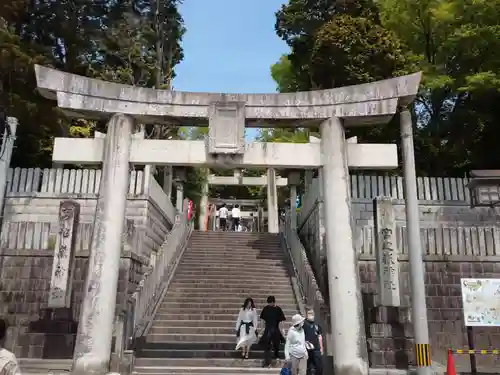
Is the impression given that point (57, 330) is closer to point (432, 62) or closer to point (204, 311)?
point (204, 311)

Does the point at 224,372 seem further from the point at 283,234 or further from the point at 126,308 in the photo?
the point at 283,234

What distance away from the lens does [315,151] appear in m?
10.4

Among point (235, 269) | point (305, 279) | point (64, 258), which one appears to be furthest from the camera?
point (235, 269)

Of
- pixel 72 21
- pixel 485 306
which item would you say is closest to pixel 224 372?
pixel 485 306

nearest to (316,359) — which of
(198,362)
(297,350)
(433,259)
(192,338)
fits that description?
(297,350)

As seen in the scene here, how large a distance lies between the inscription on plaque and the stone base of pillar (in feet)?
18.7

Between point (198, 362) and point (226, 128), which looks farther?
point (226, 128)

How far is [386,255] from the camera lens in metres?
11.1

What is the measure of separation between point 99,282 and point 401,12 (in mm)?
17412

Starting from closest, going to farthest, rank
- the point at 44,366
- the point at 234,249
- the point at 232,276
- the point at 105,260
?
1. the point at 105,260
2. the point at 44,366
3. the point at 232,276
4. the point at 234,249

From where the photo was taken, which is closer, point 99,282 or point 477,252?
point 99,282

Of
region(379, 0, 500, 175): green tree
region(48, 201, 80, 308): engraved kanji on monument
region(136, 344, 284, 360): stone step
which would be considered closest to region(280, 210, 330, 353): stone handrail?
region(136, 344, 284, 360): stone step

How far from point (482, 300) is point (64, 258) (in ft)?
30.7

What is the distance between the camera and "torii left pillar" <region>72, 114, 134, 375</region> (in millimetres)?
9164
